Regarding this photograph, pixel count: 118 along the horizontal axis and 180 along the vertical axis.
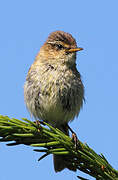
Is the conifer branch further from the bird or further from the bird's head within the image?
the bird's head

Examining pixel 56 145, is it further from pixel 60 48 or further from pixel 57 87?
pixel 60 48

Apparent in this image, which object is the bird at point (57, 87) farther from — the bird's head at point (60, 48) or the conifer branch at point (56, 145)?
the conifer branch at point (56, 145)

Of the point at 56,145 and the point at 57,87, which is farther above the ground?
the point at 57,87

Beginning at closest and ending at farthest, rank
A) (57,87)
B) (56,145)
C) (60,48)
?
(56,145), (57,87), (60,48)

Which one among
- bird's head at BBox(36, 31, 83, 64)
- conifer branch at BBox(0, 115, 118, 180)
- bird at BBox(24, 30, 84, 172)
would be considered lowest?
conifer branch at BBox(0, 115, 118, 180)

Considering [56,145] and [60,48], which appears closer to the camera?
[56,145]

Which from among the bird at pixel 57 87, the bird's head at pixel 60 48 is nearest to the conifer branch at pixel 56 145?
the bird at pixel 57 87

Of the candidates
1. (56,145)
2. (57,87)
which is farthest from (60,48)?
(56,145)

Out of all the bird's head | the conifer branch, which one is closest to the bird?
the bird's head
